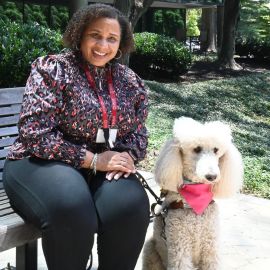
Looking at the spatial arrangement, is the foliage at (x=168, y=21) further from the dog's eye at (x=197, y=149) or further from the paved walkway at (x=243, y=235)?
the dog's eye at (x=197, y=149)

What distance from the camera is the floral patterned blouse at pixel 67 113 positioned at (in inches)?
109

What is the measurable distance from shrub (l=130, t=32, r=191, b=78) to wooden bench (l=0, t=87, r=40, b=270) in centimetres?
951

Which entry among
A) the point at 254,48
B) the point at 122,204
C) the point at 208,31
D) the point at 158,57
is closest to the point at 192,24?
the point at 208,31

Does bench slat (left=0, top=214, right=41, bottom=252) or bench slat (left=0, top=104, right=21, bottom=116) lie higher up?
bench slat (left=0, top=104, right=21, bottom=116)

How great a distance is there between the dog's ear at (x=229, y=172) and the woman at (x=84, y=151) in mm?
424

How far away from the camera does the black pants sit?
253 centimetres

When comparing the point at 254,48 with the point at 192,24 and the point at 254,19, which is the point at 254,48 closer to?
the point at 254,19

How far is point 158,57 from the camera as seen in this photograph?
514 inches

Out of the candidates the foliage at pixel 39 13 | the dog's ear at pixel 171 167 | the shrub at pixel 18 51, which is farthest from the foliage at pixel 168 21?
the dog's ear at pixel 171 167

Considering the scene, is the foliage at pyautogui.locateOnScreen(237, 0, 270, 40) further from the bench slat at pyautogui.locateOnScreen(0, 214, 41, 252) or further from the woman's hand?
the bench slat at pyautogui.locateOnScreen(0, 214, 41, 252)

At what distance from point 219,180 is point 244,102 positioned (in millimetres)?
9113

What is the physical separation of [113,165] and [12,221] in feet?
1.87

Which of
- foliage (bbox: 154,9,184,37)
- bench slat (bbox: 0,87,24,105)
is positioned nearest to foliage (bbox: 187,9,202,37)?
foliage (bbox: 154,9,184,37)

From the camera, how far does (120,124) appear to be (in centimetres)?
305
